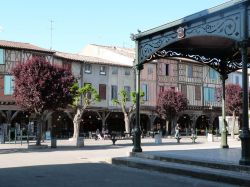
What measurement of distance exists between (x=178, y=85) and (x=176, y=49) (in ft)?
117

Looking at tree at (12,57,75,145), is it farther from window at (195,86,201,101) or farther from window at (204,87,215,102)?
window at (204,87,215,102)

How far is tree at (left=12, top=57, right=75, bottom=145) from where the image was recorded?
26.1 m

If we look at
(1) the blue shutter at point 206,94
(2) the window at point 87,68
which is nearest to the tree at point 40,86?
(2) the window at point 87,68

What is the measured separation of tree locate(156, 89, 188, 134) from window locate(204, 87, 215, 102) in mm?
7295

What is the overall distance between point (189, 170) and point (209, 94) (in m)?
44.4

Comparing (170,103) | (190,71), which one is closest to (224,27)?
(170,103)

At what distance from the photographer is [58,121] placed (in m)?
43.0

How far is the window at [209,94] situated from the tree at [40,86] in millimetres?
30806

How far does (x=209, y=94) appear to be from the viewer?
55.3 meters

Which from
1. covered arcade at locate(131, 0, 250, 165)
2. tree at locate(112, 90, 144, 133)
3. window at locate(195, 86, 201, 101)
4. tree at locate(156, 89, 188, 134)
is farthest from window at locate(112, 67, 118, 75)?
covered arcade at locate(131, 0, 250, 165)

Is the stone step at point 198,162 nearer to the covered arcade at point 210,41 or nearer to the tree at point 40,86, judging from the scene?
the covered arcade at point 210,41

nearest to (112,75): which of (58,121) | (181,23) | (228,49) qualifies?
(58,121)

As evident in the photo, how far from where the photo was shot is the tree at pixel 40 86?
2608cm

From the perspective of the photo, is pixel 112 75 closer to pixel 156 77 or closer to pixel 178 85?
pixel 156 77
